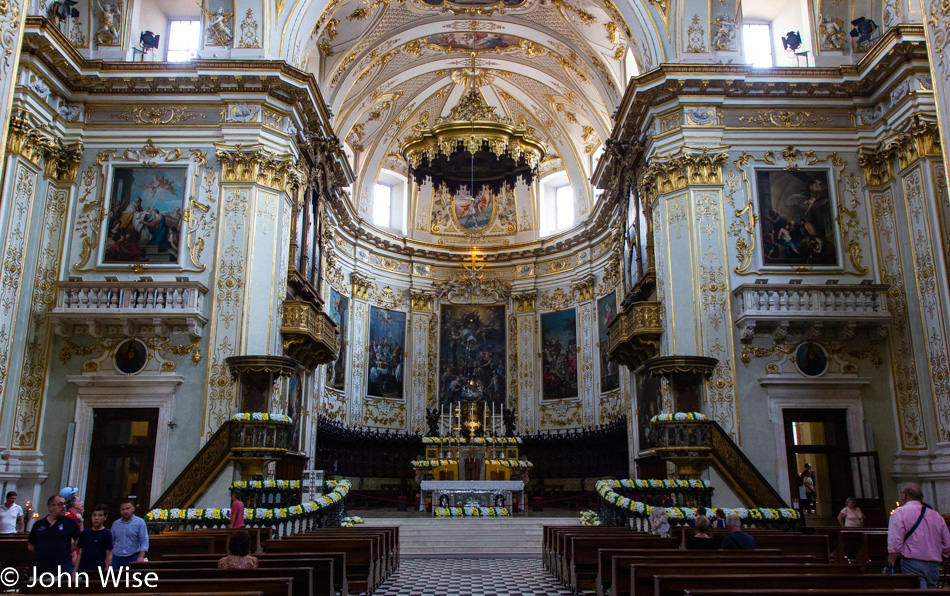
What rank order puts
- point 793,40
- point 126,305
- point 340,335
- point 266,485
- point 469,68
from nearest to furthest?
point 266,485 → point 126,305 → point 793,40 → point 340,335 → point 469,68

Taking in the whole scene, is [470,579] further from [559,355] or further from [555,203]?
[555,203]

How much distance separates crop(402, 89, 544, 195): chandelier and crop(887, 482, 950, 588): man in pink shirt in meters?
16.1

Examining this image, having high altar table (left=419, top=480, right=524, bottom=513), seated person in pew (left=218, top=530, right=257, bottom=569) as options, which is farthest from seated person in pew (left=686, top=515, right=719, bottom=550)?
high altar table (left=419, top=480, right=524, bottom=513)

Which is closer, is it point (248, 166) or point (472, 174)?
point (248, 166)

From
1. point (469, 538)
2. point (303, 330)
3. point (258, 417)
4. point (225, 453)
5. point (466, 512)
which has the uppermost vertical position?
point (303, 330)

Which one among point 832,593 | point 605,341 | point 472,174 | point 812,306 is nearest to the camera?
point 832,593

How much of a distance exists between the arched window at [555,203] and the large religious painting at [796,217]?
12.3 metres

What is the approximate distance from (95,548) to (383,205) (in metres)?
24.6

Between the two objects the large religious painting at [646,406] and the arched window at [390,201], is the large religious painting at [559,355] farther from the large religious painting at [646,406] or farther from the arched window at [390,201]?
the arched window at [390,201]

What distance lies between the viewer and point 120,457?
665 inches

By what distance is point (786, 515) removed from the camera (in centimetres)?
1391

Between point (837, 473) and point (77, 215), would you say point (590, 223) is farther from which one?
point (77, 215)

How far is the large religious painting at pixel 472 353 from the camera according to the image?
94.9ft

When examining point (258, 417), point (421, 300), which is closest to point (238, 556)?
point (258, 417)
